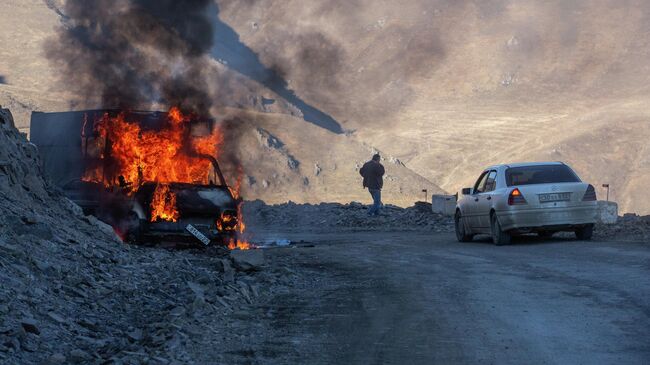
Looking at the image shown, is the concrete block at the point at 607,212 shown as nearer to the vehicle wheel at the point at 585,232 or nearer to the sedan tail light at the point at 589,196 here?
the vehicle wheel at the point at 585,232

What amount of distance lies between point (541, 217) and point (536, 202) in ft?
0.99

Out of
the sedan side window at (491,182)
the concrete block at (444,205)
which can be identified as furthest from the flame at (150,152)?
the concrete block at (444,205)

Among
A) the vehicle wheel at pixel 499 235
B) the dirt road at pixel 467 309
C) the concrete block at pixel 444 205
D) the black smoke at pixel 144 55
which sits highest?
the black smoke at pixel 144 55

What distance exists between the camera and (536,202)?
17.7m

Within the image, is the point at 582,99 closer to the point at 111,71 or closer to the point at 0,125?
the point at 111,71

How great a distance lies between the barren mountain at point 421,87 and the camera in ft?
203

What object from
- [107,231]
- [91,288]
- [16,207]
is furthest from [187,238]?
[91,288]

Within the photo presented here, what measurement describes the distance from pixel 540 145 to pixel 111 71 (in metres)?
48.9

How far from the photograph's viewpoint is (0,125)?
47.6ft

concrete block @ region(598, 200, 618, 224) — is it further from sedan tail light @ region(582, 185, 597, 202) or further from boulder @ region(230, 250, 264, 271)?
boulder @ region(230, 250, 264, 271)

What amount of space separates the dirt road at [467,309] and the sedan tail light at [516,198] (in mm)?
1638

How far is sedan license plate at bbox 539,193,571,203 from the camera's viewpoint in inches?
699

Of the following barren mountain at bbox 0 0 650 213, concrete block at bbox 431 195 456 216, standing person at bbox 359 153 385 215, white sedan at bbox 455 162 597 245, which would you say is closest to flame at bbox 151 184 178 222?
white sedan at bbox 455 162 597 245

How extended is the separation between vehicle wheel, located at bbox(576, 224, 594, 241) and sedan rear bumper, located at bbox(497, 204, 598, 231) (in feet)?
1.98
